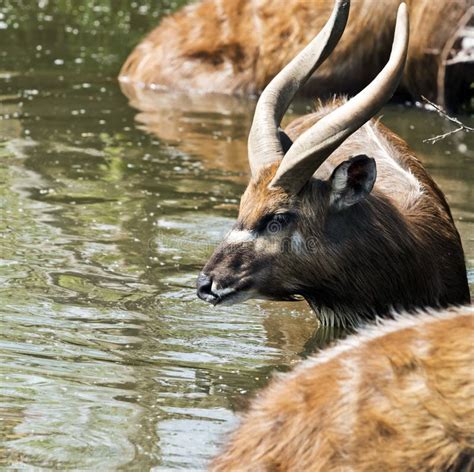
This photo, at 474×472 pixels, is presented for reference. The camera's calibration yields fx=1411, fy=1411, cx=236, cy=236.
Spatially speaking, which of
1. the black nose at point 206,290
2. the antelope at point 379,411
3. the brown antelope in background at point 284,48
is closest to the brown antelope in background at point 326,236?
the black nose at point 206,290

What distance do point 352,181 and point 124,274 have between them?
69.7 inches

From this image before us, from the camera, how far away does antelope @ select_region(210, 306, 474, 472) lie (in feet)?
12.7

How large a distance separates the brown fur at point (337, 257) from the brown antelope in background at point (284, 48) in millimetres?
5261

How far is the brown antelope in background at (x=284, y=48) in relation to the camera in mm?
13461

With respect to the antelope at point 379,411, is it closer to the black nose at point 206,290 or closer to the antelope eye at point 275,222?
the black nose at point 206,290

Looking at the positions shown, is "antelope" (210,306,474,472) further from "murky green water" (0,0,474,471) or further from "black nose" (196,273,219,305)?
"black nose" (196,273,219,305)

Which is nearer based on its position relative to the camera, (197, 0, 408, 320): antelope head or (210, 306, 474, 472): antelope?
(210, 306, 474, 472): antelope

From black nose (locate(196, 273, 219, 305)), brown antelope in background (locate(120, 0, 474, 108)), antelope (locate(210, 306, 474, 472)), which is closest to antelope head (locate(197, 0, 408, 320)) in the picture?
black nose (locate(196, 273, 219, 305))

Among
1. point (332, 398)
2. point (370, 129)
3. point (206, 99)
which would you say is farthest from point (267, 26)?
point (332, 398)

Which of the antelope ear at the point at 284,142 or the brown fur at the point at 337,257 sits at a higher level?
the antelope ear at the point at 284,142

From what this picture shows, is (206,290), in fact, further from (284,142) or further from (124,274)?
(124,274)

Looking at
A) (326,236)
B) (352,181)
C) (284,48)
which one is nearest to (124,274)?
(326,236)

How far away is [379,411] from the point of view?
13.0 feet

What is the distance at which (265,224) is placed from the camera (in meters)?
7.11
